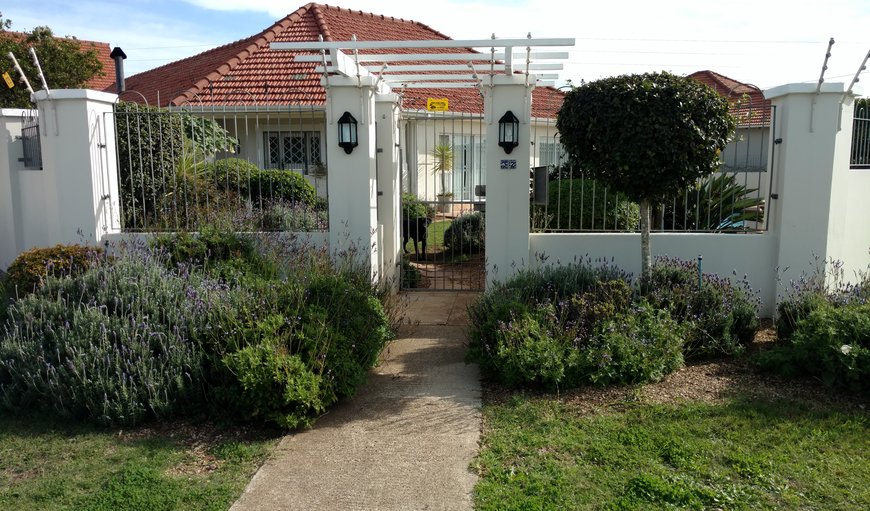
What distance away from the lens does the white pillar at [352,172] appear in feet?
25.3

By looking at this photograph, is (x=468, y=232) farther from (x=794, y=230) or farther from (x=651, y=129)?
(x=651, y=129)

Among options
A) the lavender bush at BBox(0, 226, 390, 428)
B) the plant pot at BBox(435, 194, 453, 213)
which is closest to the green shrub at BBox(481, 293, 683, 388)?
the lavender bush at BBox(0, 226, 390, 428)

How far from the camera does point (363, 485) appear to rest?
13.4 feet

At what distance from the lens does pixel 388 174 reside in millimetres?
8773

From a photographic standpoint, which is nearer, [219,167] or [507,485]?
[507,485]

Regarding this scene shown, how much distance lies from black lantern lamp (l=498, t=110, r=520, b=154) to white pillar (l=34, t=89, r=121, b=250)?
471 cm

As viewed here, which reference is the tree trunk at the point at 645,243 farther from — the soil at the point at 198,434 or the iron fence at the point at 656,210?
the soil at the point at 198,434

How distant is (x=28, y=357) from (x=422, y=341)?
11.3 ft

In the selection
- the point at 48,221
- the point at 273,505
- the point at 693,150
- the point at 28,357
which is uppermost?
the point at 693,150

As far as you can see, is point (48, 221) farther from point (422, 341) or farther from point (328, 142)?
point (422, 341)

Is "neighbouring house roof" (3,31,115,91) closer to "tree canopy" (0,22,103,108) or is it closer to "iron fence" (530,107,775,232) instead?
"tree canopy" (0,22,103,108)

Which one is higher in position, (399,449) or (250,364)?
(250,364)

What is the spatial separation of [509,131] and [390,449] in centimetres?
414

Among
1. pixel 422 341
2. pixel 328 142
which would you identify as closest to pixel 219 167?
pixel 328 142
